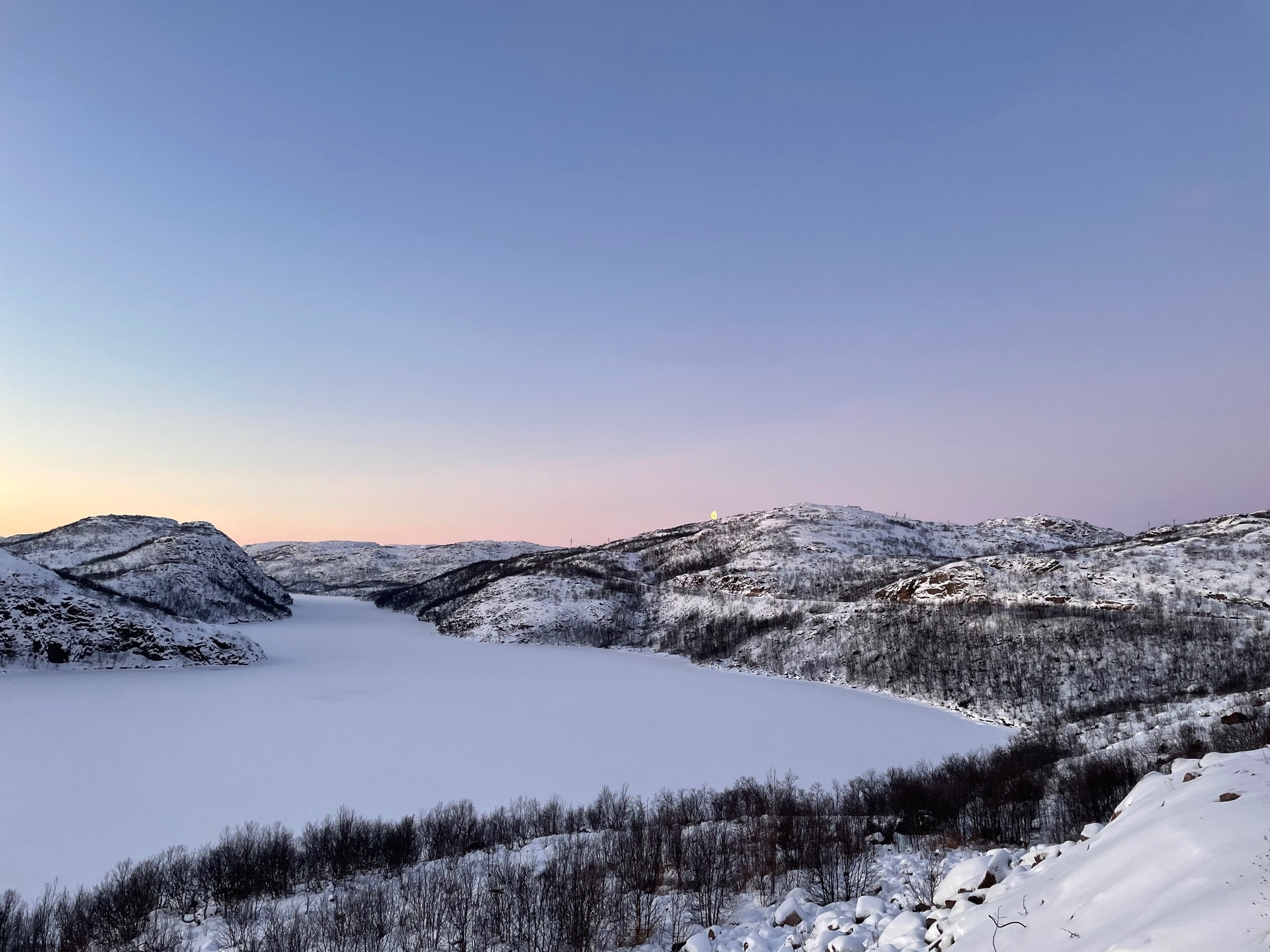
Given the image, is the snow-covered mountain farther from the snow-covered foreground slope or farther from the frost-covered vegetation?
the snow-covered foreground slope

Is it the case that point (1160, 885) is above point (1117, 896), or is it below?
above

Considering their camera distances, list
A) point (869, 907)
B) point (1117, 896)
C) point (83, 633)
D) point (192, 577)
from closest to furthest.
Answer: point (1117, 896), point (869, 907), point (83, 633), point (192, 577)

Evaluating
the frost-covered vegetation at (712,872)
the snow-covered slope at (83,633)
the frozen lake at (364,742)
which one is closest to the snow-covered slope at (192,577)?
the snow-covered slope at (83,633)

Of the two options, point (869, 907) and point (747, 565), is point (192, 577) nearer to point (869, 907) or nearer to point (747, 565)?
point (747, 565)

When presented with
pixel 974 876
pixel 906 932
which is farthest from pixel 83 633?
pixel 974 876

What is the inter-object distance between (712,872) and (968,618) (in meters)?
63.7

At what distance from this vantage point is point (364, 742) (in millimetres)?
36250

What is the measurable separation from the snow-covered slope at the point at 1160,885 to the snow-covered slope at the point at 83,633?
79698mm

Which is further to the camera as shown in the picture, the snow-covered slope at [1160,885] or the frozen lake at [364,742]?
the frozen lake at [364,742]

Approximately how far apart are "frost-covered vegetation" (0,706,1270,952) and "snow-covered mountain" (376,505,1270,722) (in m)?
28.8

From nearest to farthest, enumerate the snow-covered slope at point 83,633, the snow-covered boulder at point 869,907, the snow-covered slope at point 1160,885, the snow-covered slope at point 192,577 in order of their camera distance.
→ the snow-covered slope at point 1160,885 < the snow-covered boulder at point 869,907 < the snow-covered slope at point 83,633 < the snow-covered slope at point 192,577

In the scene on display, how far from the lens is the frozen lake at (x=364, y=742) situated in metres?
24.4

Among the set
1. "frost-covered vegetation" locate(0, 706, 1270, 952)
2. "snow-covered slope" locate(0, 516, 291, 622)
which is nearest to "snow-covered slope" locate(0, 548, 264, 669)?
"snow-covered slope" locate(0, 516, 291, 622)

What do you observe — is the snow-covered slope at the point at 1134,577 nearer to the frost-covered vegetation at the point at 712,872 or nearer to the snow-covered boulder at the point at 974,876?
the frost-covered vegetation at the point at 712,872
